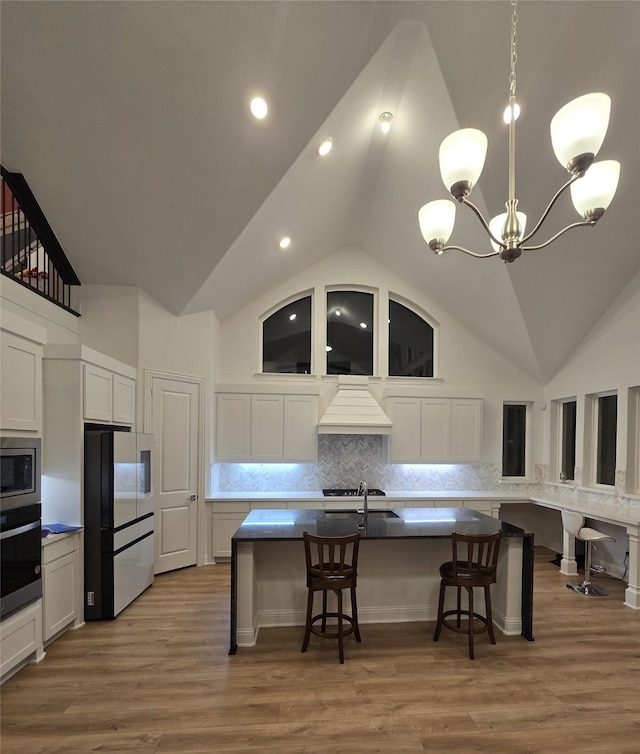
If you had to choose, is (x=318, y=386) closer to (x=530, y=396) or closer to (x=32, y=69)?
(x=530, y=396)

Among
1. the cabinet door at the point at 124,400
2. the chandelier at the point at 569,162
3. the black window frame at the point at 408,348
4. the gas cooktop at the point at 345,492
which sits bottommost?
the gas cooktop at the point at 345,492

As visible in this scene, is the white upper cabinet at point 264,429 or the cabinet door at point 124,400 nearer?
the cabinet door at point 124,400

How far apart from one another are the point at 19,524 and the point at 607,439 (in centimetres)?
605

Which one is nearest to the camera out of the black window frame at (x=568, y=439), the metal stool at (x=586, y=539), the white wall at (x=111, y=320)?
the metal stool at (x=586, y=539)

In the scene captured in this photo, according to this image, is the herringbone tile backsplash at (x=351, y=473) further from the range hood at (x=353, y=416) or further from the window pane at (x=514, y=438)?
the range hood at (x=353, y=416)

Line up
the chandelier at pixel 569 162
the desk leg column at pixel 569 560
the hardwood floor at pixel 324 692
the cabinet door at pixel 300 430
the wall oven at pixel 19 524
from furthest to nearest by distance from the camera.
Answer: the cabinet door at pixel 300 430 < the desk leg column at pixel 569 560 < the wall oven at pixel 19 524 < the hardwood floor at pixel 324 692 < the chandelier at pixel 569 162

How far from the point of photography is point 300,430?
5.77m

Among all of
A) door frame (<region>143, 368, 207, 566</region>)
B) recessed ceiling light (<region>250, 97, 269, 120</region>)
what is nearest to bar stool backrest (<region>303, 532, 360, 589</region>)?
door frame (<region>143, 368, 207, 566</region>)

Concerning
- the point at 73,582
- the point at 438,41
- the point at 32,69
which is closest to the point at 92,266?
the point at 32,69

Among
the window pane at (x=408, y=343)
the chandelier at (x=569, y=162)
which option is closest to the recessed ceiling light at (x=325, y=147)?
the chandelier at (x=569, y=162)

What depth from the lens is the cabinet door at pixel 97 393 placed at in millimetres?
3697

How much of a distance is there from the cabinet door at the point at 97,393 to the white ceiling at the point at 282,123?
1297mm

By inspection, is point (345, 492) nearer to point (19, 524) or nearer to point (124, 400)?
point (124, 400)

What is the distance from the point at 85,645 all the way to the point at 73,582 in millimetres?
502
